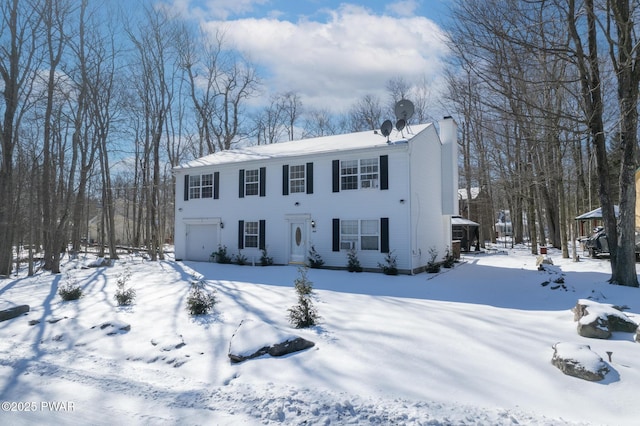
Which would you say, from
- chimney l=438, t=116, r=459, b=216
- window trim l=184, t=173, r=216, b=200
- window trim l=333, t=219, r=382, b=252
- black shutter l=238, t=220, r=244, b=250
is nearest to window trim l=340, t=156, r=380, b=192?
window trim l=333, t=219, r=382, b=252

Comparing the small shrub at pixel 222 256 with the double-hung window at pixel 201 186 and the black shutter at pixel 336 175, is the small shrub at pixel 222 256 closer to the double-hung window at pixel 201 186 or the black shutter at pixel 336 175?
the double-hung window at pixel 201 186

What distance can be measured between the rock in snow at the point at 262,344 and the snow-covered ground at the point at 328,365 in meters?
0.17

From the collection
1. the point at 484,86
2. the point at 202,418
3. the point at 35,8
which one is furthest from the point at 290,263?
the point at 35,8

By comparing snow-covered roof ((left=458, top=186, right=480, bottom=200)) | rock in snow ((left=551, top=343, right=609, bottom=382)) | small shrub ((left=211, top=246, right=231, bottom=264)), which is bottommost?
rock in snow ((left=551, top=343, right=609, bottom=382))

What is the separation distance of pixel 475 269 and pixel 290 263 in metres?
7.57

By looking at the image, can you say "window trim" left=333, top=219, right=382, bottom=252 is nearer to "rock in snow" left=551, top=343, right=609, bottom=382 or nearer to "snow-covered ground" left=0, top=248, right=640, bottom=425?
"snow-covered ground" left=0, top=248, right=640, bottom=425

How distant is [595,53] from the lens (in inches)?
388

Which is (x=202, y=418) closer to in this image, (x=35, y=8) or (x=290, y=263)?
(x=290, y=263)

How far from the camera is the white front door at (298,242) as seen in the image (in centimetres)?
1620

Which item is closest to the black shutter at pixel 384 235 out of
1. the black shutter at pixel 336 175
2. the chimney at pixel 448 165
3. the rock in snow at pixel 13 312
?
the black shutter at pixel 336 175

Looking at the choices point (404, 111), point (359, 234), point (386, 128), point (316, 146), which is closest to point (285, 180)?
point (316, 146)

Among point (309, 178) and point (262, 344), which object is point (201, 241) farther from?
point (262, 344)

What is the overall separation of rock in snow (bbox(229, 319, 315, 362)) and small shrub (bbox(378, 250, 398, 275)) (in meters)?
8.25

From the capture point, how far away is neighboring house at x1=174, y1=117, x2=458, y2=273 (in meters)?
14.6
